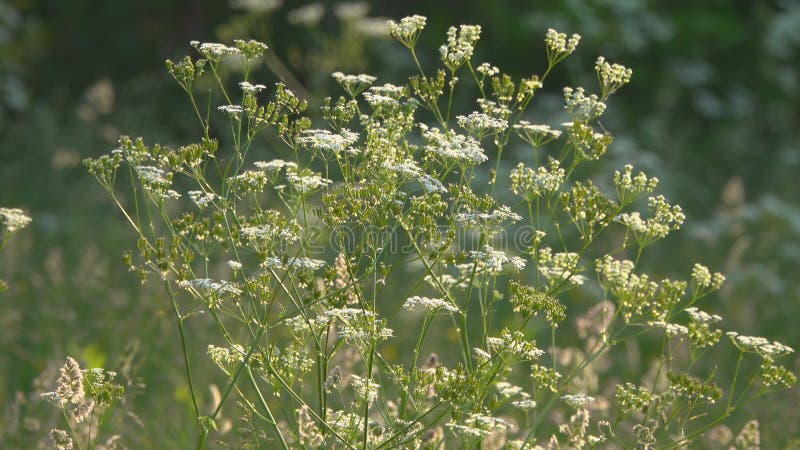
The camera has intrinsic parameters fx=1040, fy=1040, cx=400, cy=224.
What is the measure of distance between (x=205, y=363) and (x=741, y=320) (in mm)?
3441

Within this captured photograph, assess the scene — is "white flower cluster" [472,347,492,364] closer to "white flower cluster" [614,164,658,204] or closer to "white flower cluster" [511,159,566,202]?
"white flower cluster" [511,159,566,202]

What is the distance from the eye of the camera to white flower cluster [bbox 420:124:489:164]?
285cm

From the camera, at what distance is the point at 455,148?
2938 mm

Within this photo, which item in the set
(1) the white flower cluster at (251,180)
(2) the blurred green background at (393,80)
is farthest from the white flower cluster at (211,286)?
(2) the blurred green background at (393,80)

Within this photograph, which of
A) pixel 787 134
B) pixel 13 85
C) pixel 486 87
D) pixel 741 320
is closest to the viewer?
pixel 741 320

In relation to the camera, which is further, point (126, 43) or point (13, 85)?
point (126, 43)

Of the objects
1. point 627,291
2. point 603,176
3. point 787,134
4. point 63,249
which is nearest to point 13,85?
point 63,249

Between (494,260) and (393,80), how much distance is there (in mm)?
8334

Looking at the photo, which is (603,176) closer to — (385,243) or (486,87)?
(486,87)

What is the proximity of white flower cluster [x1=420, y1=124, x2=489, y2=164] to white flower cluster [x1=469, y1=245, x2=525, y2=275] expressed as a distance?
0.83ft

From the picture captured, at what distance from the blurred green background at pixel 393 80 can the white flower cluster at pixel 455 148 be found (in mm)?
2907

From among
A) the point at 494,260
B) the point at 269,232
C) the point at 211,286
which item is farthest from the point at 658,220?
the point at 211,286

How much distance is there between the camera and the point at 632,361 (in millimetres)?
5914

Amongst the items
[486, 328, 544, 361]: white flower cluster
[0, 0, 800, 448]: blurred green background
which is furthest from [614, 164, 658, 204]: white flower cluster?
[0, 0, 800, 448]: blurred green background
